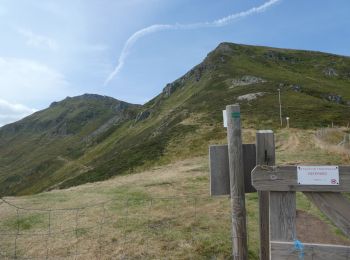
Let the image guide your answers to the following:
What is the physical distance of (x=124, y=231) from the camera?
12242 millimetres

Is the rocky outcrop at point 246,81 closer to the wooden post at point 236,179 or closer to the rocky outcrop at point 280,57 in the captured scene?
the rocky outcrop at point 280,57

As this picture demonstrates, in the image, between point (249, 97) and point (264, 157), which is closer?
point (264, 157)

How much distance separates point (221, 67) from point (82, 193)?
10054 centimetres

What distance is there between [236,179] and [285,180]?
1069mm

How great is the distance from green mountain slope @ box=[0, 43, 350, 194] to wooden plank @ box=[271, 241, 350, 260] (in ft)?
142

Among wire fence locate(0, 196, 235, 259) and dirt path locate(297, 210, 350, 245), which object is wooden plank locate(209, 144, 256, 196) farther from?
wire fence locate(0, 196, 235, 259)

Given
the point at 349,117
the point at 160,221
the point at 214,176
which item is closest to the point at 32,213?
the point at 160,221

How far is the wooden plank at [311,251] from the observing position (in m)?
4.46

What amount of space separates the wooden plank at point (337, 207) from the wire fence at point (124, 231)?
219 inches

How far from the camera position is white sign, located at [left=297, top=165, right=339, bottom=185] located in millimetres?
4543

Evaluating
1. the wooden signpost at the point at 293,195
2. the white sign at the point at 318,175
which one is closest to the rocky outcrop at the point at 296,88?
the wooden signpost at the point at 293,195

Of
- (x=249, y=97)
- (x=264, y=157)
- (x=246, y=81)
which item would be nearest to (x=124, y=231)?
(x=264, y=157)

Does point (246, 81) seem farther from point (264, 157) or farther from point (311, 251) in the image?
point (311, 251)

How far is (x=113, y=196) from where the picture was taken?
1961cm
